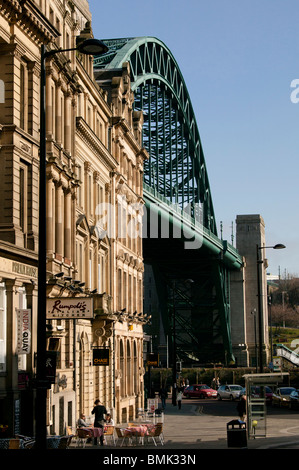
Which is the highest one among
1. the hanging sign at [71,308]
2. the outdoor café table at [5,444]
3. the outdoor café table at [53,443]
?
the hanging sign at [71,308]

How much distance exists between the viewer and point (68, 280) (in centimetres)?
3359

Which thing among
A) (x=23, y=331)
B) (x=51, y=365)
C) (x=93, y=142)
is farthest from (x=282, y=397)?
(x=51, y=365)

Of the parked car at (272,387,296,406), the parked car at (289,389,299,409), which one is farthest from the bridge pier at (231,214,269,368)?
the parked car at (289,389,299,409)

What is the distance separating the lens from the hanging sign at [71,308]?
29.0 meters

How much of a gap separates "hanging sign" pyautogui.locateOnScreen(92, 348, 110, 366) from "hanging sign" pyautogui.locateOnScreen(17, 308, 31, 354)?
12201mm

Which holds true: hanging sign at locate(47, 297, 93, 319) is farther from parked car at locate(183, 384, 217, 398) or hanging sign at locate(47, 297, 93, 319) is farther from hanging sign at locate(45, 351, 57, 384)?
parked car at locate(183, 384, 217, 398)

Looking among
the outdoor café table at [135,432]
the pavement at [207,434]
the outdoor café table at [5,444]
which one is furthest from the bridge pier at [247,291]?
the outdoor café table at [5,444]

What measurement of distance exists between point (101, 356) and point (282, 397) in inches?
917

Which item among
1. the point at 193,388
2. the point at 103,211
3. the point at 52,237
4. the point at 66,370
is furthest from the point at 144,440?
the point at 193,388

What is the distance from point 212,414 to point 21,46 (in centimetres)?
3122

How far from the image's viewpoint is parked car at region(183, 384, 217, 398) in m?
79.5

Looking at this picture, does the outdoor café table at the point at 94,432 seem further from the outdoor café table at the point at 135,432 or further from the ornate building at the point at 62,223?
the ornate building at the point at 62,223

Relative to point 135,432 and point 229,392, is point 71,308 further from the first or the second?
point 229,392

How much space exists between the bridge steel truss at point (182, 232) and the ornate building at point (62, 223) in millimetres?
34652
